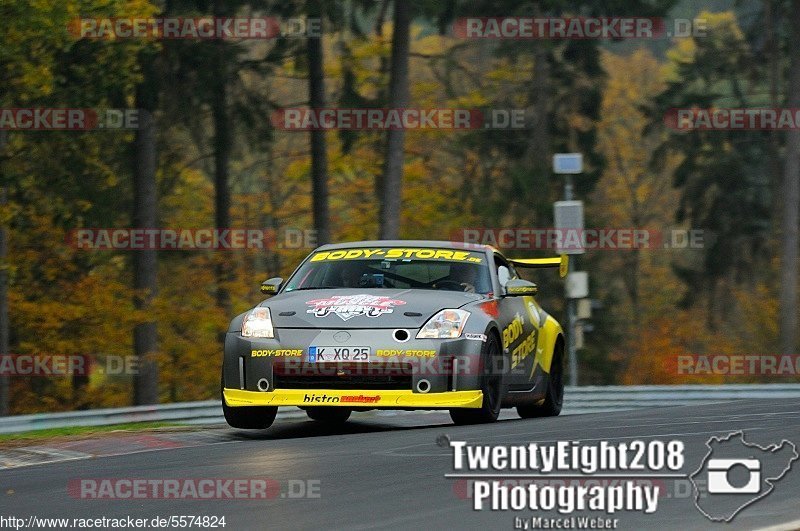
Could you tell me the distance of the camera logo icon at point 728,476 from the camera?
25.2 ft

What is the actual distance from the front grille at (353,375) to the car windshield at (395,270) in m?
1.27

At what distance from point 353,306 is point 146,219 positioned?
21.0 m

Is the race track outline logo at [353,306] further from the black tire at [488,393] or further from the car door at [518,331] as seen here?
the car door at [518,331]

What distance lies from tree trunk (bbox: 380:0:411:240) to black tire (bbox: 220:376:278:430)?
19948 mm

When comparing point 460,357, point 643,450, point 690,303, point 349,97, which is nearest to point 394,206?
point 349,97

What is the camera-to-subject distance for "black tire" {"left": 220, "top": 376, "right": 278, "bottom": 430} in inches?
453

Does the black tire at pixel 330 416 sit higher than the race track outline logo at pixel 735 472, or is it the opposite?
the race track outline logo at pixel 735 472

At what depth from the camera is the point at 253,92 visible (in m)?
35.4

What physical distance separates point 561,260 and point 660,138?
31742mm

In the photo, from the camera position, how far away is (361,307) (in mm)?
11305

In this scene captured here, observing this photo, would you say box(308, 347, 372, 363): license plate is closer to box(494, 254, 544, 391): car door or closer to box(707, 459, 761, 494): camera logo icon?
box(494, 254, 544, 391): car door

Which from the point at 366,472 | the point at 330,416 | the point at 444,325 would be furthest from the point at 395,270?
the point at 366,472

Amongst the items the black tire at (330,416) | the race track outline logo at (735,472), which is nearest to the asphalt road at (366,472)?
the race track outline logo at (735,472)

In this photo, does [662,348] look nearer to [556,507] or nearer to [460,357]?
[460,357]
